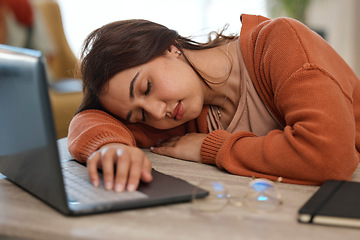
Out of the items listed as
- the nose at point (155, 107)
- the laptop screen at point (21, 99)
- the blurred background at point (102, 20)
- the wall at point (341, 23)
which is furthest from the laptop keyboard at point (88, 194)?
the wall at point (341, 23)

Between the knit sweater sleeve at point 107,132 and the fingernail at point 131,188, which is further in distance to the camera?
the knit sweater sleeve at point 107,132

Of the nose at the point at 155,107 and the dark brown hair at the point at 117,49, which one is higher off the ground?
the dark brown hair at the point at 117,49

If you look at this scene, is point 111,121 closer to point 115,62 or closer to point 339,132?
point 115,62

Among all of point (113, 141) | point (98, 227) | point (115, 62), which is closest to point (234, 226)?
point (98, 227)

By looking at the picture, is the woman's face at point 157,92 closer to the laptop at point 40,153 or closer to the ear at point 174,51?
the ear at point 174,51

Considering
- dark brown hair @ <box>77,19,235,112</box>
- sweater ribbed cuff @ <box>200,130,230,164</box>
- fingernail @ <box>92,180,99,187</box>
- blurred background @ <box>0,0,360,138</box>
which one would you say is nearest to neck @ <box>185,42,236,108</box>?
dark brown hair @ <box>77,19,235,112</box>

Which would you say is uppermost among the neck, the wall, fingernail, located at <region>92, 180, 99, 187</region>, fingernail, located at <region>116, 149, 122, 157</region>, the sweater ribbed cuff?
the neck

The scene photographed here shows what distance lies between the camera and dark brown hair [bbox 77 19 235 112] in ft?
3.42

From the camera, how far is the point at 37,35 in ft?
9.77

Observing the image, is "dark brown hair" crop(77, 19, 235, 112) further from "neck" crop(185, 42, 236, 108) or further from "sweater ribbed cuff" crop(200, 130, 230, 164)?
"sweater ribbed cuff" crop(200, 130, 230, 164)

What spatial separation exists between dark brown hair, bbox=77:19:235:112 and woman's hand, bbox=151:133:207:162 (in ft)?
0.63

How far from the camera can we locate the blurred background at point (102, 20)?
279 cm

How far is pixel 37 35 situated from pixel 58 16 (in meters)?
0.28

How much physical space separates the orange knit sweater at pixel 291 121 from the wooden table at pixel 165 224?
13cm
